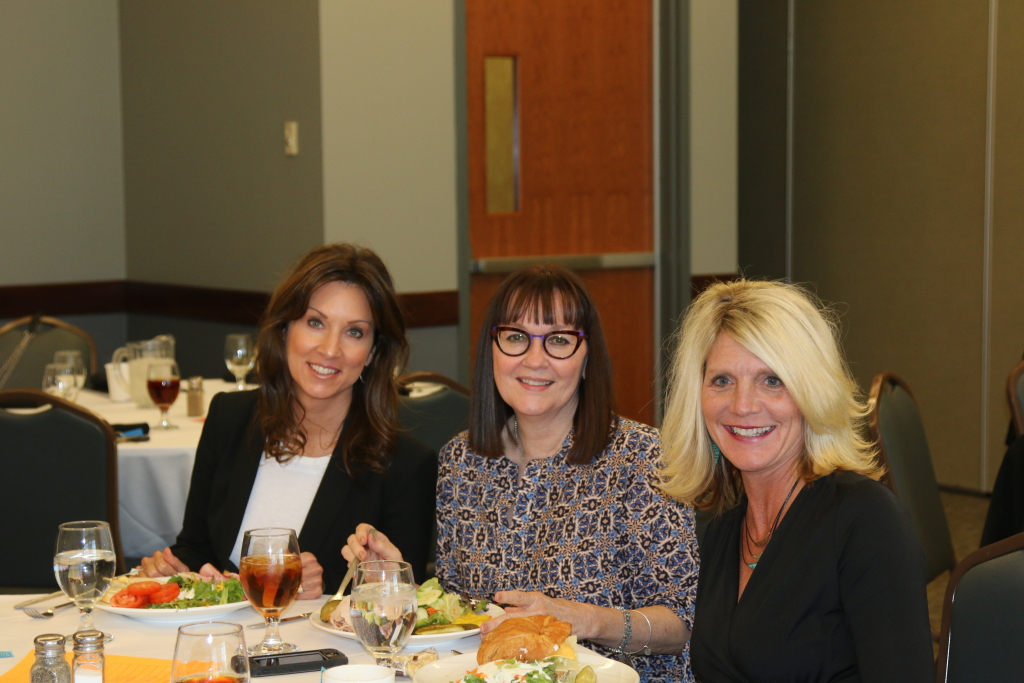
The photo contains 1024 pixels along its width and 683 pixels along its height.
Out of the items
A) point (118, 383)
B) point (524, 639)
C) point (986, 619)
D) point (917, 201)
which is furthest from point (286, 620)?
point (917, 201)

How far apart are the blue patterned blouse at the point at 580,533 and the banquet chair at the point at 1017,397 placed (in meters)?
1.44

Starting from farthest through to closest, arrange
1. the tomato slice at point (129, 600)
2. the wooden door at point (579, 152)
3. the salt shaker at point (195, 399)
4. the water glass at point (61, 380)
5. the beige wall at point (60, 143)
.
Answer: the beige wall at point (60, 143), the wooden door at point (579, 152), the salt shaker at point (195, 399), the water glass at point (61, 380), the tomato slice at point (129, 600)

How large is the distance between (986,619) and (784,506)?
349 millimetres

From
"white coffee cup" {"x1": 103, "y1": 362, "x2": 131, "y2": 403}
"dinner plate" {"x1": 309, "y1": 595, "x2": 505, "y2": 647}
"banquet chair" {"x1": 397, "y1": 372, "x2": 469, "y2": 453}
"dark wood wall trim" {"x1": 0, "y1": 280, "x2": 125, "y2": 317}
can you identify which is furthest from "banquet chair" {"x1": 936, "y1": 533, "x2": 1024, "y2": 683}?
"dark wood wall trim" {"x1": 0, "y1": 280, "x2": 125, "y2": 317}

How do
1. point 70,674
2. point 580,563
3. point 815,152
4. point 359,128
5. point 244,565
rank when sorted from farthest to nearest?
point 815,152, point 359,128, point 580,563, point 244,565, point 70,674

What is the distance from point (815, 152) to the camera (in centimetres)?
658

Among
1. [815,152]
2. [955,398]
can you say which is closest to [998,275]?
[955,398]

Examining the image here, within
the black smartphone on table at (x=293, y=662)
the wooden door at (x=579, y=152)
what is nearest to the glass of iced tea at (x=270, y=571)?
the black smartphone on table at (x=293, y=662)

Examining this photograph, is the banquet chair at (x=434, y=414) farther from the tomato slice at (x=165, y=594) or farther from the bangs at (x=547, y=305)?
the tomato slice at (x=165, y=594)

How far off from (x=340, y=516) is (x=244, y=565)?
2.22 ft

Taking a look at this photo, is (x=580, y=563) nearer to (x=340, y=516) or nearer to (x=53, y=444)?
(x=340, y=516)

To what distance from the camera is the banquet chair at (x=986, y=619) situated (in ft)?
4.48

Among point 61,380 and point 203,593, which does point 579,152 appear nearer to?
point 61,380

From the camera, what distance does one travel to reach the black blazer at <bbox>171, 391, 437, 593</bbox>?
7.27 ft
